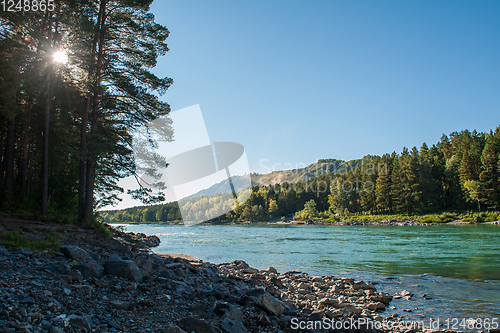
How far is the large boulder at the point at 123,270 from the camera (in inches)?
299

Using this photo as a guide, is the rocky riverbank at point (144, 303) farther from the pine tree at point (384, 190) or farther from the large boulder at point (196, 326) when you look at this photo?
the pine tree at point (384, 190)

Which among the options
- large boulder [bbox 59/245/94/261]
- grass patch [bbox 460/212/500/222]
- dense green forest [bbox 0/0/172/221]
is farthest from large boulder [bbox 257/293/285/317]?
grass patch [bbox 460/212/500/222]

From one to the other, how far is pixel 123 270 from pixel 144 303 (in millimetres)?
1744

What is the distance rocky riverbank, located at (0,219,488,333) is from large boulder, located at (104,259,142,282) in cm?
2

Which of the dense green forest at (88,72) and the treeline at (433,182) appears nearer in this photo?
the dense green forest at (88,72)

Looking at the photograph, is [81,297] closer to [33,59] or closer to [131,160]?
[131,160]

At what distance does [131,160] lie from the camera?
16.5 meters

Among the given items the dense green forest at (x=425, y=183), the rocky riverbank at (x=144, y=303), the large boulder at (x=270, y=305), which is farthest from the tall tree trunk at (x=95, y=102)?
the dense green forest at (x=425, y=183)

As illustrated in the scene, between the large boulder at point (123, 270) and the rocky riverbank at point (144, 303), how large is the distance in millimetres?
24

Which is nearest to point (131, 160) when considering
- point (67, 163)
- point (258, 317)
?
point (67, 163)

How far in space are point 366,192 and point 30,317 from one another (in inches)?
3679

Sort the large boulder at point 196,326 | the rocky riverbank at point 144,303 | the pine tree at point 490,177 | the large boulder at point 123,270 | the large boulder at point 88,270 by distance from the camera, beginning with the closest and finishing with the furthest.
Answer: the rocky riverbank at point 144,303
the large boulder at point 196,326
the large boulder at point 88,270
the large boulder at point 123,270
the pine tree at point 490,177

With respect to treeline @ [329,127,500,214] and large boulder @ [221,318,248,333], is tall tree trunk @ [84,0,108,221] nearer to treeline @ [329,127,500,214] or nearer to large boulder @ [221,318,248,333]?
large boulder @ [221,318,248,333]

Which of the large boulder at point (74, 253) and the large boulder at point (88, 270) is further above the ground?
the large boulder at point (74, 253)
